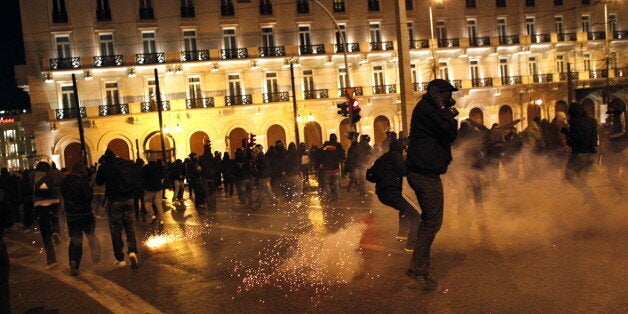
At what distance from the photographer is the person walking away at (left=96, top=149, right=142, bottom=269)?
8047mm

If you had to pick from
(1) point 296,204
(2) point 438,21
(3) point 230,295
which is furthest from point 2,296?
(2) point 438,21

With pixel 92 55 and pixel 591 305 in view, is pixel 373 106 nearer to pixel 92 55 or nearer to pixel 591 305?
pixel 92 55

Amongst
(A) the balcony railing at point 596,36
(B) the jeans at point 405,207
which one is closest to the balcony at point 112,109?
(B) the jeans at point 405,207

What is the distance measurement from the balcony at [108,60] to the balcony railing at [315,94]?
559 inches

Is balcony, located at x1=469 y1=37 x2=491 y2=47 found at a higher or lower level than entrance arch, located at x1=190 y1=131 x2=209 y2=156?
higher

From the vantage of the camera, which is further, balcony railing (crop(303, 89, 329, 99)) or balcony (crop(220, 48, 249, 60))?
balcony railing (crop(303, 89, 329, 99))

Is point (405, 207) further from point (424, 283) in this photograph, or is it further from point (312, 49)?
point (312, 49)

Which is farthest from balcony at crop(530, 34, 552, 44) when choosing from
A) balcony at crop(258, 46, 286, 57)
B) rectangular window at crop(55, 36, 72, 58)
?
rectangular window at crop(55, 36, 72, 58)

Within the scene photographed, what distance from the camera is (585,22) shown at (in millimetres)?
52219

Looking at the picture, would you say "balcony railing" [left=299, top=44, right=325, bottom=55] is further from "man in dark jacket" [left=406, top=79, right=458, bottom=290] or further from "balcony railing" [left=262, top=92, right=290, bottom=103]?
"man in dark jacket" [left=406, top=79, right=458, bottom=290]

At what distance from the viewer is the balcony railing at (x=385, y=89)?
45781mm

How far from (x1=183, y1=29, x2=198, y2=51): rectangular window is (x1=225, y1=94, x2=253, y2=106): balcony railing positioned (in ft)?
15.1

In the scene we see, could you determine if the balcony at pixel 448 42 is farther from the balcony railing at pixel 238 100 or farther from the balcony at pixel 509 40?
the balcony railing at pixel 238 100

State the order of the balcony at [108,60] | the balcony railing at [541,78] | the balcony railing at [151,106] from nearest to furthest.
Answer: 1. the balcony at [108,60]
2. the balcony railing at [151,106]
3. the balcony railing at [541,78]
